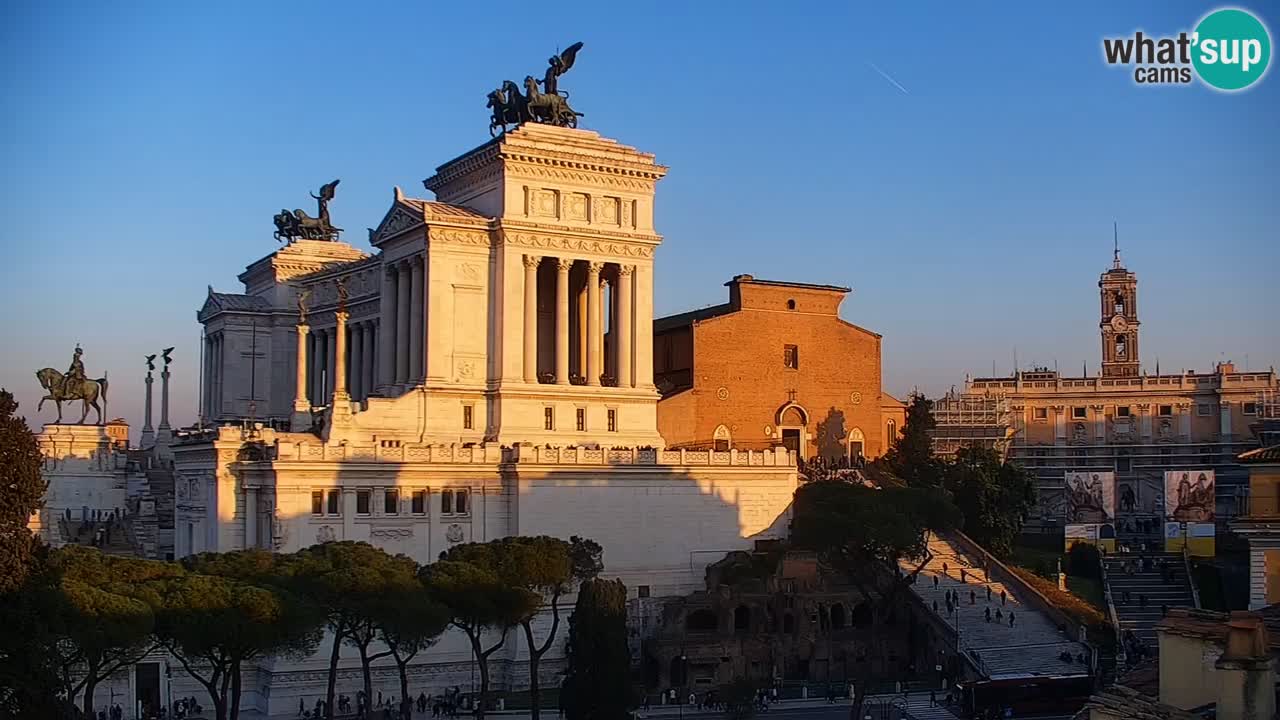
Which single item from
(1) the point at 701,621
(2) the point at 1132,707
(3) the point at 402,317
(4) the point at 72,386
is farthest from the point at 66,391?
(2) the point at 1132,707

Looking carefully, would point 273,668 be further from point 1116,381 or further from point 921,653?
point 1116,381

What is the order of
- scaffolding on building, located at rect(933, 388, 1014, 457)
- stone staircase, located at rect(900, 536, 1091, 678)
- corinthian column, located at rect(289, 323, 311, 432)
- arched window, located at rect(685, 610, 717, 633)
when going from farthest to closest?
scaffolding on building, located at rect(933, 388, 1014, 457)
corinthian column, located at rect(289, 323, 311, 432)
arched window, located at rect(685, 610, 717, 633)
stone staircase, located at rect(900, 536, 1091, 678)

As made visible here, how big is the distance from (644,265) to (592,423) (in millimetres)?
8685

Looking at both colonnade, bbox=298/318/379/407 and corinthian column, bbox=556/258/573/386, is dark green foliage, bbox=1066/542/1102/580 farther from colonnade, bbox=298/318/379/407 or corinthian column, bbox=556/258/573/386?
colonnade, bbox=298/318/379/407

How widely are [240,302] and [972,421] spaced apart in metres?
51.2

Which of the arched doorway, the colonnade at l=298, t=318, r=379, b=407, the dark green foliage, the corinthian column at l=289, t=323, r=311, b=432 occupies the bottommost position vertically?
the dark green foliage

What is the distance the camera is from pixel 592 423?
7806 centimetres

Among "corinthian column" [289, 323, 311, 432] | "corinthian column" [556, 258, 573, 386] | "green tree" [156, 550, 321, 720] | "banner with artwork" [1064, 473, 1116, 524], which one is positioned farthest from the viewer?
"banner with artwork" [1064, 473, 1116, 524]

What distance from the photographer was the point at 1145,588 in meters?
75.9

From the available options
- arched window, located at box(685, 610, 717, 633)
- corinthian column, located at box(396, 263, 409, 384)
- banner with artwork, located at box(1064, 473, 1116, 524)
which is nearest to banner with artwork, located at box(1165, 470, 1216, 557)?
banner with artwork, located at box(1064, 473, 1116, 524)

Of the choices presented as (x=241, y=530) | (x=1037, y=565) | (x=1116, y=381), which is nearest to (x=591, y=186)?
(x=241, y=530)

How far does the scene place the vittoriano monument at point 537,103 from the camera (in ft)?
260

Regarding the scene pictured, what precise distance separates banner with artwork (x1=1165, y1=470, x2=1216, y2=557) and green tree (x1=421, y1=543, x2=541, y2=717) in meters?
38.0

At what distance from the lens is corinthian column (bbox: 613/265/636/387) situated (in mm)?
79500
